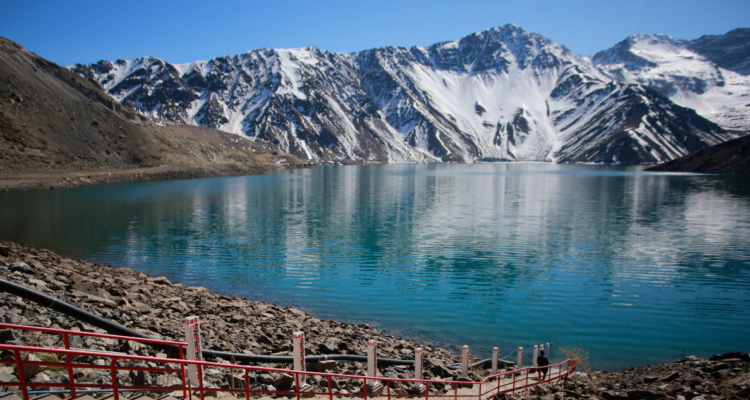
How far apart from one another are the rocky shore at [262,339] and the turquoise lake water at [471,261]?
2.58m

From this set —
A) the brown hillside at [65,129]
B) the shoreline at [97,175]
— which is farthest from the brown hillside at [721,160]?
the brown hillside at [65,129]

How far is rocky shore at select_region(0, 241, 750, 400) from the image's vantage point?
9.95 meters

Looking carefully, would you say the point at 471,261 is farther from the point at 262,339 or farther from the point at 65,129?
the point at 65,129

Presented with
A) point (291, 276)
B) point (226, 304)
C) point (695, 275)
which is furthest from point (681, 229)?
point (226, 304)

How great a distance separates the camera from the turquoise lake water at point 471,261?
1816cm

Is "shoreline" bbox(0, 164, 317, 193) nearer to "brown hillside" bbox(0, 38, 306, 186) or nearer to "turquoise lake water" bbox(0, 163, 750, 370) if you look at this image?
"brown hillside" bbox(0, 38, 306, 186)

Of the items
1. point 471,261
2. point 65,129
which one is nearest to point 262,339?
point 471,261

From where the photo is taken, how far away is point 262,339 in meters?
13.6

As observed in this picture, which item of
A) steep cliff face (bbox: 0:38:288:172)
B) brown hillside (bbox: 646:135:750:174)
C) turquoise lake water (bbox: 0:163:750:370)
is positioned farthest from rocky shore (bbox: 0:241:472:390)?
brown hillside (bbox: 646:135:750:174)

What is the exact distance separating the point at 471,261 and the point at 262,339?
751 inches

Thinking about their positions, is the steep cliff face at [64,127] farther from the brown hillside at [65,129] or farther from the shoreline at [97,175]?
the shoreline at [97,175]

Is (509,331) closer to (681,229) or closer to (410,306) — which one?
(410,306)

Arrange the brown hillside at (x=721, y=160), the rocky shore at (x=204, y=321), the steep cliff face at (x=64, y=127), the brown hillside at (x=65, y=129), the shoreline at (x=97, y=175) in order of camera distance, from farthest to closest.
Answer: the brown hillside at (x=721, y=160) < the steep cliff face at (x=64, y=127) < the brown hillside at (x=65, y=129) < the shoreline at (x=97, y=175) < the rocky shore at (x=204, y=321)

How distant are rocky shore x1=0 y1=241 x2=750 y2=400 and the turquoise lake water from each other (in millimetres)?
2576
